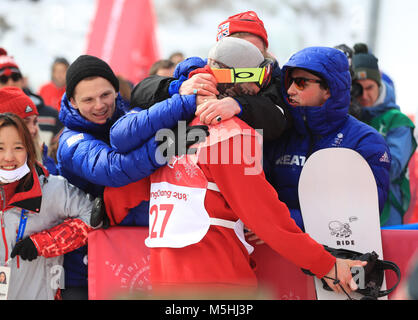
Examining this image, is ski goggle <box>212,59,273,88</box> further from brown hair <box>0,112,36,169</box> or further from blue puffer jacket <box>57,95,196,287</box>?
brown hair <box>0,112,36,169</box>

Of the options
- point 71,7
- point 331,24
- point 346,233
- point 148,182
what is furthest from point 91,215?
point 71,7

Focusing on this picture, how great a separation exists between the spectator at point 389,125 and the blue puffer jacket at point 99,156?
1.93m

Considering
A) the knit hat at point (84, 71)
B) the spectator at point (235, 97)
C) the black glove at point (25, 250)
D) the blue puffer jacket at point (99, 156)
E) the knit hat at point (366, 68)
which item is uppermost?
the knit hat at point (366, 68)

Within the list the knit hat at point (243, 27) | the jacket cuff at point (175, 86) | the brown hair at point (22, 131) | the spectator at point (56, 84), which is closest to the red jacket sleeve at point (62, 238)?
the brown hair at point (22, 131)

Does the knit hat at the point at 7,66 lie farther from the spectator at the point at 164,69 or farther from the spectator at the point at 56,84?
the spectator at the point at 56,84

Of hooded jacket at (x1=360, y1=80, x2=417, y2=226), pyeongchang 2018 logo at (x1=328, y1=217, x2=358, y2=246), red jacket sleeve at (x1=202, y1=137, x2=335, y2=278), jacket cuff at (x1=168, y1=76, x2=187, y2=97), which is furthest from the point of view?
hooded jacket at (x1=360, y1=80, x2=417, y2=226)

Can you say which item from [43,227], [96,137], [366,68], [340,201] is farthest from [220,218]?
[366,68]

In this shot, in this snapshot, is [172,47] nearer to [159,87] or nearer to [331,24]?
[331,24]

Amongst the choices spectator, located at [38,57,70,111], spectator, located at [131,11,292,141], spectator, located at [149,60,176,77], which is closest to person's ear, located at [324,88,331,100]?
spectator, located at [131,11,292,141]

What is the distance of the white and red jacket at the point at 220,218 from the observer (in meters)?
2.06

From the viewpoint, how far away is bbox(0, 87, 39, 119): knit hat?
3080 millimetres

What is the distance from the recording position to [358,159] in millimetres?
2561

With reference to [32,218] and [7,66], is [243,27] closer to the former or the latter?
[32,218]

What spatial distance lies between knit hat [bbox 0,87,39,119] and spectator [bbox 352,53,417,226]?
2.32 meters
